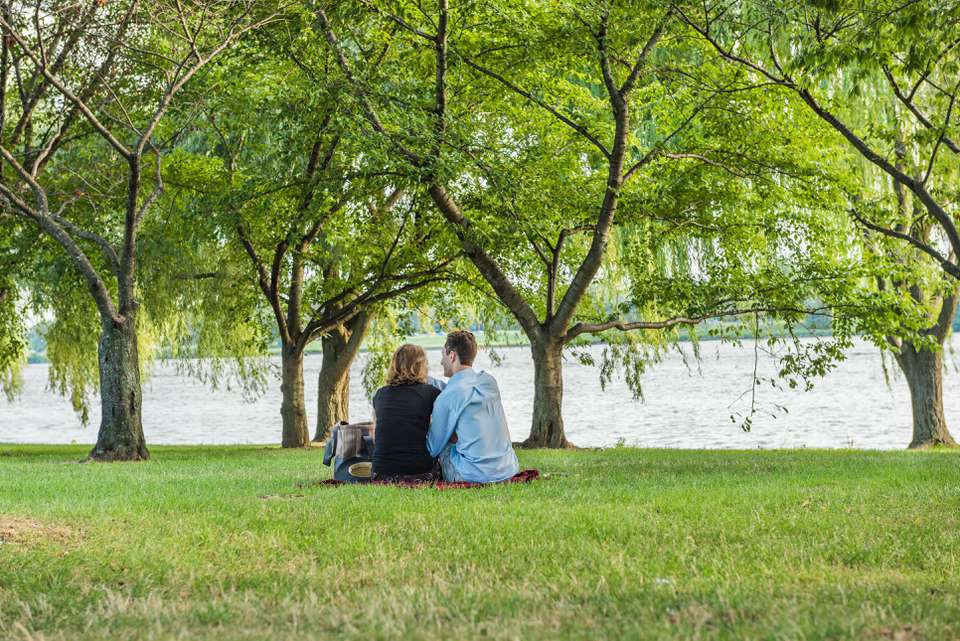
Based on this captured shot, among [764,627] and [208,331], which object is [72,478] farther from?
[208,331]

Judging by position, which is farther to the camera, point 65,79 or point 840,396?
point 840,396

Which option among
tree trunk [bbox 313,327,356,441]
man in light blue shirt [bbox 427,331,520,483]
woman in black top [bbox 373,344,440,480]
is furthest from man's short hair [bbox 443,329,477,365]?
tree trunk [bbox 313,327,356,441]

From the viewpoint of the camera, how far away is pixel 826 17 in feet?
39.3

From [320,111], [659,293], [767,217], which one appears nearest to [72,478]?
[320,111]

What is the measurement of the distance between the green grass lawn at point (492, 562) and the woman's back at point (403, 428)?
75 cm

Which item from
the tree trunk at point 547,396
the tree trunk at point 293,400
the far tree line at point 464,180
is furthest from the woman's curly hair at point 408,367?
the tree trunk at point 293,400

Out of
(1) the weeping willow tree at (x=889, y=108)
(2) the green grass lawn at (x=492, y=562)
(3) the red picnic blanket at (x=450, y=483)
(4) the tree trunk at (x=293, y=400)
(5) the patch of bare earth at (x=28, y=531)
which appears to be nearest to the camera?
(2) the green grass lawn at (x=492, y=562)

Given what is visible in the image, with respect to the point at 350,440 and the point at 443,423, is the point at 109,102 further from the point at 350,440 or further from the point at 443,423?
the point at 443,423

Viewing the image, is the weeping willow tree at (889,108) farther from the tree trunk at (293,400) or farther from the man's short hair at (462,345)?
the tree trunk at (293,400)

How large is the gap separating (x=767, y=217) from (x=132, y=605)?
14691mm

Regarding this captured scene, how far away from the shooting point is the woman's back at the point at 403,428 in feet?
29.5

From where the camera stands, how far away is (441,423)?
8.91 metres

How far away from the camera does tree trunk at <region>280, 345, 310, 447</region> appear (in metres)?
20.9

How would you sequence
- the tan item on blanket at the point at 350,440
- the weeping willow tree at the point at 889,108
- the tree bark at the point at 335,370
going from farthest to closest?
the tree bark at the point at 335,370 < the weeping willow tree at the point at 889,108 < the tan item on blanket at the point at 350,440
